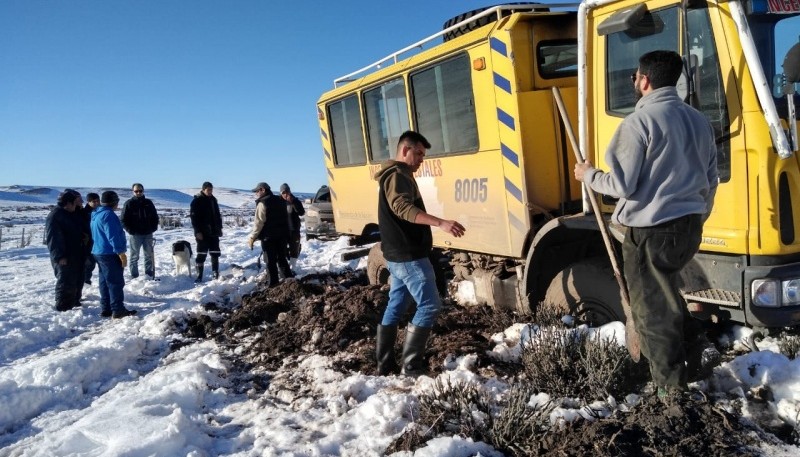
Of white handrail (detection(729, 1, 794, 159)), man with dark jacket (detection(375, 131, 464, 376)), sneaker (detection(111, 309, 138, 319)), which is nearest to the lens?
white handrail (detection(729, 1, 794, 159))

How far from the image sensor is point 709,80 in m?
3.42

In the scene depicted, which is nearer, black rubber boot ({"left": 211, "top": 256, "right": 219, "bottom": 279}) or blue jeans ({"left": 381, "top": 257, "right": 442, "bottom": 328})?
blue jeans ({"left": 381, "top": 257, "right": 442, "bottom": 328})

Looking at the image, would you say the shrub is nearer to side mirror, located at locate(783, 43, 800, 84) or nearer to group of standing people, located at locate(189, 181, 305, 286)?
side mirror, located at locate(783, 43, 800, 84)

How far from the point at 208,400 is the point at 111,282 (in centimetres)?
472

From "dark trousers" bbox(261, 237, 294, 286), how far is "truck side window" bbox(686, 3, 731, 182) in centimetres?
661

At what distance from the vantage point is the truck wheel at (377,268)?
723 cm

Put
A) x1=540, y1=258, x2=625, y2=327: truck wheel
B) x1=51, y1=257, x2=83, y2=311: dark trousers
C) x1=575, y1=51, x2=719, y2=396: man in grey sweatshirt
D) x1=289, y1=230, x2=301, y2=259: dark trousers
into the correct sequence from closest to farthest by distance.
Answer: x1=575, y1=51, x2=719, y2=396: man in grey sweatshirt, x1=540, y1=258, x2=625, y2=327: truck wheel, x1=51, y1=257, x2=83, y2=311: dark trousers, x1=289, y1=230, x2=301, y2=259: dark trousers

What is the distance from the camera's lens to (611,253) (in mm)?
3619

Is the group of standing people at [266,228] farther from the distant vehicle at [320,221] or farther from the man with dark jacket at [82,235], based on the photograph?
the distant vehicle at [320,221]

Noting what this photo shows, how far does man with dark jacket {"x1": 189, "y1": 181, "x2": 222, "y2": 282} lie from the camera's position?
10.3 m

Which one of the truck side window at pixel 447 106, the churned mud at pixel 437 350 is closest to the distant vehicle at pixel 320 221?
the churned mud at pixel 437 350

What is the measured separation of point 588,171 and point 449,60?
2.63 meters

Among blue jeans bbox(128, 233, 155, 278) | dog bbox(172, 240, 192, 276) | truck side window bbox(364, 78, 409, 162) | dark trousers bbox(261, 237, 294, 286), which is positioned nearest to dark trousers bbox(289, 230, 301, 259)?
dark trousers bbox(261, 237, 294, 286)

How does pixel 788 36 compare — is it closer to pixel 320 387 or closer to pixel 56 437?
pixel 320 387
